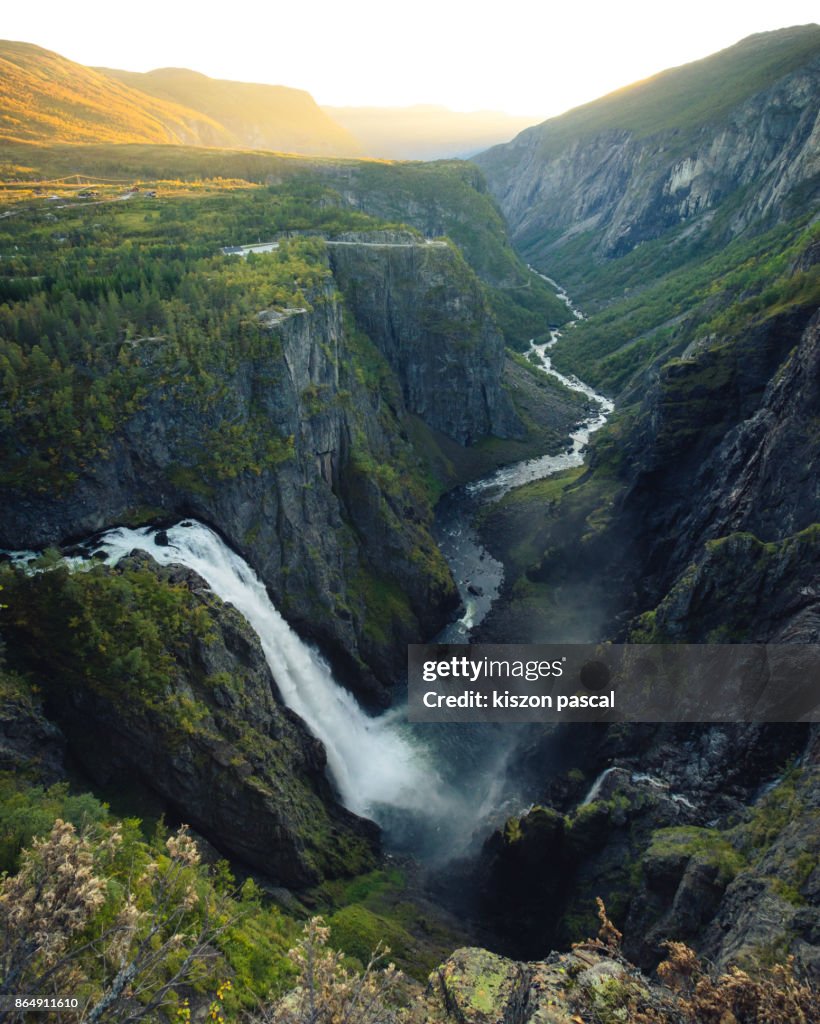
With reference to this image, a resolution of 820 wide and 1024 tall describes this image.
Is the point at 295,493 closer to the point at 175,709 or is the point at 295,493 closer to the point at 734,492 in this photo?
the point at 175,709

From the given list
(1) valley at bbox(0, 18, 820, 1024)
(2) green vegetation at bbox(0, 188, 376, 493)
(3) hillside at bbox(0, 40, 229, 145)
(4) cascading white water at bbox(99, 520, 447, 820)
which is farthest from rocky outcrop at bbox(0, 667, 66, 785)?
(3) hillside at bbox(0, 40, 229, 145)

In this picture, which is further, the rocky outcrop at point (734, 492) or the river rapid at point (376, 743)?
the river rapid at point (376, 743)

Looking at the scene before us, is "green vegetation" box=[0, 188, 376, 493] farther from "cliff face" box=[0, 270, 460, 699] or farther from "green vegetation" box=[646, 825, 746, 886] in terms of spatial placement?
"green vegetation" box=[646, 825, 746, 886]

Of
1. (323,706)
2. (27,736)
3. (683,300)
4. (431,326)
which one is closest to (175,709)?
(27,736)

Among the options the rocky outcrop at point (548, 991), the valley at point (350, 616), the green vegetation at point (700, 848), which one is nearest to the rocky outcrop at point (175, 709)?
the valley at point (350, 616)

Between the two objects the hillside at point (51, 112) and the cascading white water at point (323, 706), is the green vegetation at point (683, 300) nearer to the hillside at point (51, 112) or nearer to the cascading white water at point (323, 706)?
the cascading white water at point (323, 706)

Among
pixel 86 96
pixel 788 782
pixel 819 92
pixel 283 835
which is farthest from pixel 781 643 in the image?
pixel 86 96

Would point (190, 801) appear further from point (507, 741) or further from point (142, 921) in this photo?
point (507, 741)
